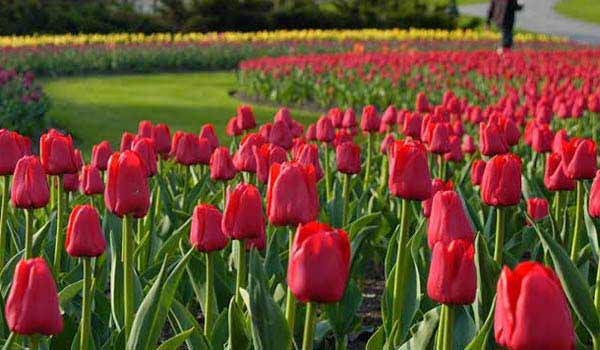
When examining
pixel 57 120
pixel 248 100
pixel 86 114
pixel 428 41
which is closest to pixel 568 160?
pixel 57 120

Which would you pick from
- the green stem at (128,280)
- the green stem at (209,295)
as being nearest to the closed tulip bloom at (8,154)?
the green stem at (128,280)

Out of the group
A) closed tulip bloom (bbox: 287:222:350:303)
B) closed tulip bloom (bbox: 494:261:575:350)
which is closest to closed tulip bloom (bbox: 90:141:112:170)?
closed tulip bloom (bbox: 287:222:350:303)

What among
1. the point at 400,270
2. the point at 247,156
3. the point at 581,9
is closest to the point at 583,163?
the point at 400,270

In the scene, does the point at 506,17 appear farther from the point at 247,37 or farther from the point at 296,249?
the point at 296,249

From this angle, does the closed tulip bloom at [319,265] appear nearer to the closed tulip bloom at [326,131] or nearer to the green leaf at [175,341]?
the green leaf at [175,341]

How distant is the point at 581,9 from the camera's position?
52.0m

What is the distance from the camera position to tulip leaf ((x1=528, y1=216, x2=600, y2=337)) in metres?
2.71

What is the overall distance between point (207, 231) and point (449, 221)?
2.21 ft

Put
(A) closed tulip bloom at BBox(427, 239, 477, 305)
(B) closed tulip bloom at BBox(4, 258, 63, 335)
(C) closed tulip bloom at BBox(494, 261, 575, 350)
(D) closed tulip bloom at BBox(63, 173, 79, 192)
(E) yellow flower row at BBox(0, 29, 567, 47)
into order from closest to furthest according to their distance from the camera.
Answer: (C) closed tulip bloom at BBox(494, 261, 575, 350) → (B) closed tulip bloom at BBox(4, 258, 63, 335) → (A) closed tulip bloom at BBox(427, 239, 477, 305) → (D) closed tulip bloom at BBox(63, 173, 79, 192) → (E) yellow flower row at BBox(0, 29, 567, 47)

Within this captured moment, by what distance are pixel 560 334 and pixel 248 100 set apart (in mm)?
15073

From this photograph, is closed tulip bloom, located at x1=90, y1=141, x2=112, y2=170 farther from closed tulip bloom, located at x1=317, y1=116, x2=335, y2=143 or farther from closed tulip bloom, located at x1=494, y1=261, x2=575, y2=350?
closed tulip bloom, located at x1=494, y1=261, x2=575, y2=350

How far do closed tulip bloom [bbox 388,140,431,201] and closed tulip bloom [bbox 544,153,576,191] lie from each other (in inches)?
39.6

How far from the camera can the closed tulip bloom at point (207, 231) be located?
2.87 meters

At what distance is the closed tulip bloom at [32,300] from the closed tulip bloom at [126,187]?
69 centimetres
